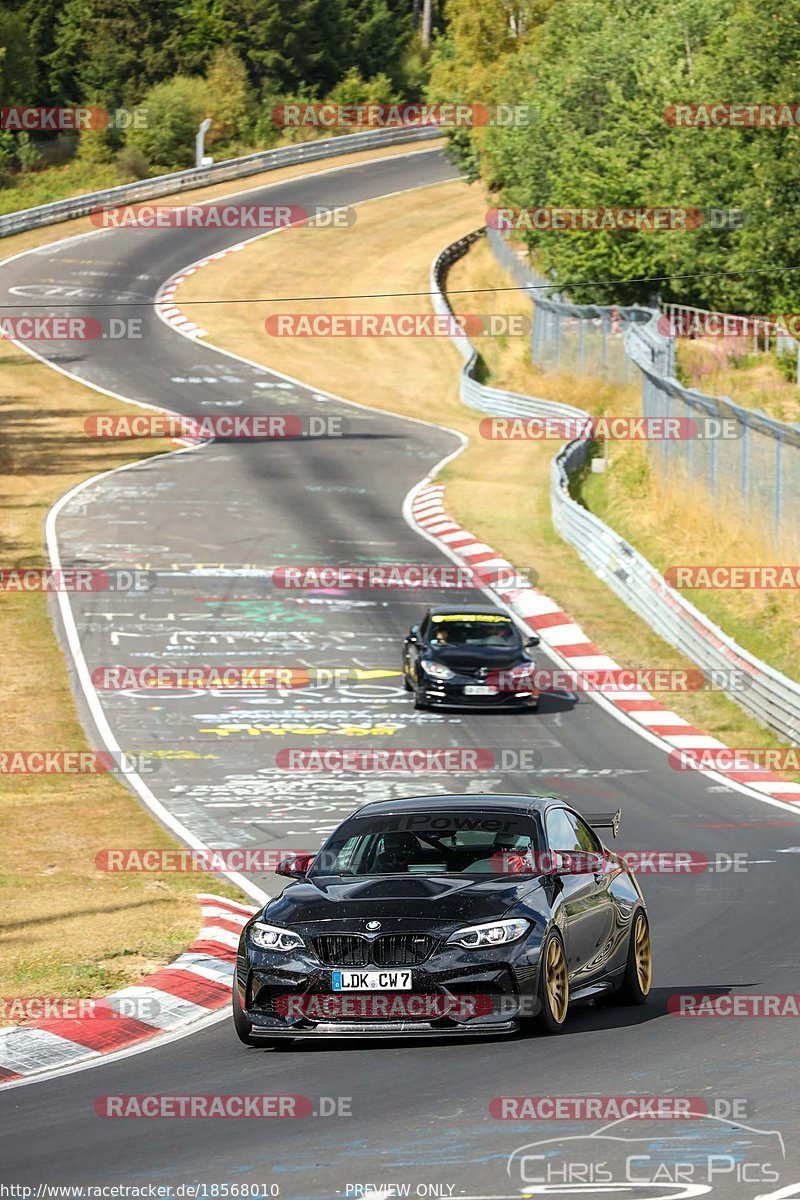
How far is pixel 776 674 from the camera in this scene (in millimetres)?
26781

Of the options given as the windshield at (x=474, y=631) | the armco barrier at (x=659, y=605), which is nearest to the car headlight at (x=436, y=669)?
the windshield at (x=474, y=631)

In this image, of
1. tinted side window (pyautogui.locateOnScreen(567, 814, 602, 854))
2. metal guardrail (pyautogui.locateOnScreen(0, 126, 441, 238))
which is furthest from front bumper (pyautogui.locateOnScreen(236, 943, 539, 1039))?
metal guardrail (pyautogui.locateOnScreen(0, 126, 441, 238))

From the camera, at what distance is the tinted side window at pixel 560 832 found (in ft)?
39.0

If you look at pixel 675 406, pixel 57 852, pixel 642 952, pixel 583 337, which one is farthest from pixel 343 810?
pixel 583 337

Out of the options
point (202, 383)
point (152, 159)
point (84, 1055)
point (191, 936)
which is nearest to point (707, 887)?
point (191, 936)

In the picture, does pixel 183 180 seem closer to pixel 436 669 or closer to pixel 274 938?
pixel 436 669

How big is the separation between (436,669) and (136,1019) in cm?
A: 1646

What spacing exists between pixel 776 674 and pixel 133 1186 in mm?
20055

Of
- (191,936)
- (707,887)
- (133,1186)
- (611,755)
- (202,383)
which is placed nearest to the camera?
(133,1186)

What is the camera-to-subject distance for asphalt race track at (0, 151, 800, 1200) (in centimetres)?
823

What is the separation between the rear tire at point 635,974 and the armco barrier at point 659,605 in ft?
45.0

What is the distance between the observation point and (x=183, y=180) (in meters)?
88.6

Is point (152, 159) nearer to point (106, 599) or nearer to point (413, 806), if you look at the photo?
point (106, 599)

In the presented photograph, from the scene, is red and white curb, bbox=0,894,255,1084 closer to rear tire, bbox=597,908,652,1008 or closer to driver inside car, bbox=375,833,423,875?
driver inside car, bbox=375,833,423,875
